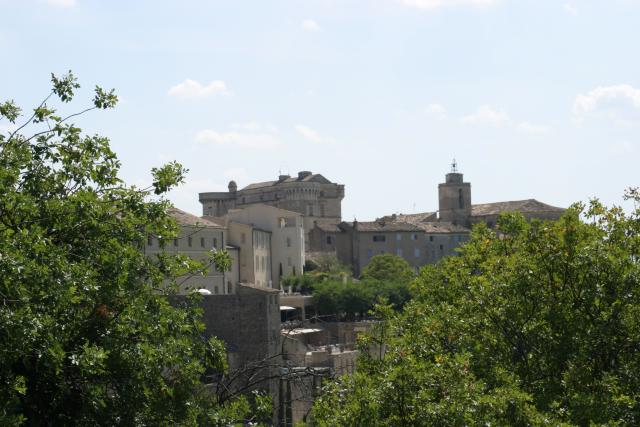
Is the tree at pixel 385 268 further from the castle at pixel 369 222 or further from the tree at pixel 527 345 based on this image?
the tree at pixel 527 345

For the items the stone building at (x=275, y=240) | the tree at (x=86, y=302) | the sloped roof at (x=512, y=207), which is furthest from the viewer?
the sloped roof at (x=512, y=207)

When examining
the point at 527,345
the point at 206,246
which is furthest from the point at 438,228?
the point at 527,345

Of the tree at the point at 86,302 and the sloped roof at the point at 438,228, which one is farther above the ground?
the sloped roof at the point at 438,228

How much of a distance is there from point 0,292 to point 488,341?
10.6 meters

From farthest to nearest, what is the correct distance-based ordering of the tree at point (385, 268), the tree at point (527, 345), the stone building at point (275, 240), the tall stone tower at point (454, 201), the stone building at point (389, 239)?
the tall stone tower at point (454, 201) < the stone building at point (389, 239) < the tree at point (385, 268) < the stone building at point (275, 240) < the tree at point (527, 345)

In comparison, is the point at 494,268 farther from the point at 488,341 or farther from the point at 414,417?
the point at 414,417

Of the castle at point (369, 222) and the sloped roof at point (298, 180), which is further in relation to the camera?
the sloped roof at point (298, 180)

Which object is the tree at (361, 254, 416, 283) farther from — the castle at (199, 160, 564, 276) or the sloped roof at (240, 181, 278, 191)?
the sloped roof at (240, 181, 278, 191)

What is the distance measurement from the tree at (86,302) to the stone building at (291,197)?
117 m

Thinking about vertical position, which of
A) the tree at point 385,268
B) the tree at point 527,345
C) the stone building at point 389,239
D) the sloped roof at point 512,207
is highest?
the sloped roof at point 512,207

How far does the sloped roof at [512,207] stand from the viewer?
125312mm

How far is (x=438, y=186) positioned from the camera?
14162cm

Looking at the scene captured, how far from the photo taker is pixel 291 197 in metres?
142

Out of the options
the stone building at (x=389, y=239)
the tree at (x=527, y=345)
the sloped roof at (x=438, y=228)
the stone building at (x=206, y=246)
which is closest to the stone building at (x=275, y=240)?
the stone building at (x=206, y=246)
